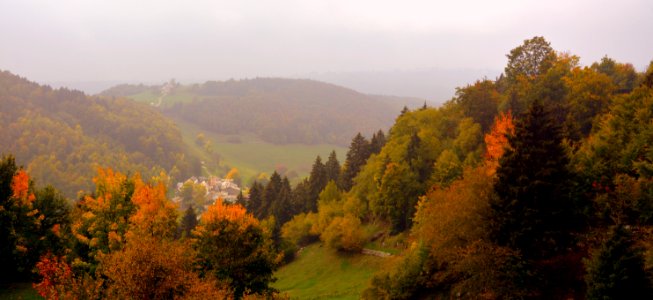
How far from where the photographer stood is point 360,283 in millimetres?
41250

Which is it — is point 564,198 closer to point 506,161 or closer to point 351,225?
point 506,161

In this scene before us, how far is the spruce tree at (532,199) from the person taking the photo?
2419cm

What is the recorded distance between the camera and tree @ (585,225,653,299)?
18.1 meters

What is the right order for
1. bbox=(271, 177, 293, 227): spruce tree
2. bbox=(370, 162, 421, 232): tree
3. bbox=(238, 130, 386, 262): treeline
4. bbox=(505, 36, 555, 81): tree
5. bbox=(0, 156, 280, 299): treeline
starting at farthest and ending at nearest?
bbox=(238, 130, 386, 262): treeline
bbox=(271, 177, 293, 227): spruce tree
bbox=(505, 36, 555, 81): tree
bbox=(370, 162, 421, 232): tree
bbox=(0, 156, 280, 299): treeline

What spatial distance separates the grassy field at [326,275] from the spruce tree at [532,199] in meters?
14.9

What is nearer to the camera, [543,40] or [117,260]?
[117,260]

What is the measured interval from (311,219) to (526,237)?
1761 inches

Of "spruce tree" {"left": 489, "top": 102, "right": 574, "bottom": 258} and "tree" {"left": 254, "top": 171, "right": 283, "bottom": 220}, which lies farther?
"tree" {"left": 254, "top": 171, "right": 283, "bottom": 220}

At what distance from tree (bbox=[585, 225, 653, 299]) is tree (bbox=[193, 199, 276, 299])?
20.7 metres

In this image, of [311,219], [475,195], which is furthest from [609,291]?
[311,219]

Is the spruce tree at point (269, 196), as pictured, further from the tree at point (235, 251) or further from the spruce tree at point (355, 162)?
the tree at point (235, 251)

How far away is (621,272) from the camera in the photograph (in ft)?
59.3

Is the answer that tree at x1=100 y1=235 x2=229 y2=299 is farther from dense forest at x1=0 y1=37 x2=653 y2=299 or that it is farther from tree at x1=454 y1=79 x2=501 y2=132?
tree at x1=454 y1=79 x2=501 y2=132

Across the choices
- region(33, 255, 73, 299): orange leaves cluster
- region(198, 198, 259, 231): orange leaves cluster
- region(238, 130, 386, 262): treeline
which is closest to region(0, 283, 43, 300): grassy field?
region(33, 255, 73, 299): orange leaves cluster
